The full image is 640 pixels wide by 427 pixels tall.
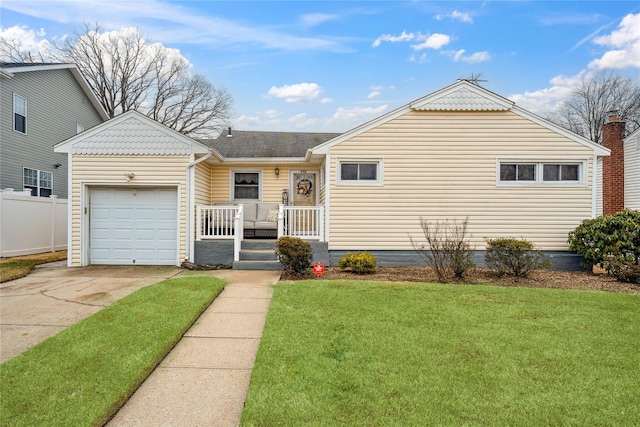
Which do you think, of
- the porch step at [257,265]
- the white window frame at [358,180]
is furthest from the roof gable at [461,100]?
the porch step at [257,265]

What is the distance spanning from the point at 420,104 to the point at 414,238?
12.0 ft

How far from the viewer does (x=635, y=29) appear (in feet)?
43.4

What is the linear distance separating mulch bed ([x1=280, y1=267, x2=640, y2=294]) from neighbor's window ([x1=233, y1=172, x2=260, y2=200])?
14.8ft

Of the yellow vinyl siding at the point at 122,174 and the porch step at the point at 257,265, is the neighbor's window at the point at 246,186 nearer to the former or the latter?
the yellow vinyl siding at the point at 122,174

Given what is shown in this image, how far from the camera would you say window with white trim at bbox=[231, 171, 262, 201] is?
40.5 ft

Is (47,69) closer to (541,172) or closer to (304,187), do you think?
(304,187)

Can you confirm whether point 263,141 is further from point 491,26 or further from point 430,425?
point 430,425

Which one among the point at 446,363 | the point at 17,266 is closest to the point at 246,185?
the point at 17,266

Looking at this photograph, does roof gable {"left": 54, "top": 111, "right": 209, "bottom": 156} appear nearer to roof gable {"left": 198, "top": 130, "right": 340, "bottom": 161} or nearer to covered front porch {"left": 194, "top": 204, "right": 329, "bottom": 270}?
covered front porch {"left": 194, "top": 204, "right": 329, "bottom": 270}

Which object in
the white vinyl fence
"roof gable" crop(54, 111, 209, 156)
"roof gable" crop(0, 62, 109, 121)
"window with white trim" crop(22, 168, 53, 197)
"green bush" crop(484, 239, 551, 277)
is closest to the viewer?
"green bush" crop(484, 239, 551, 277)

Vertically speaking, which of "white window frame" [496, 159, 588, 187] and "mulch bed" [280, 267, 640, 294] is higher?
"white window frame" [496, 159, 588, 187]

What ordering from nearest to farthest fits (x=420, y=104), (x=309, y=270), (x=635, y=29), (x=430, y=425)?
(x=430, y=425) → (x=309, y=270) → (x=420, y=104) → (x=635, y=29)

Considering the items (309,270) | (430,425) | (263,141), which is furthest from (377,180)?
(430,425)

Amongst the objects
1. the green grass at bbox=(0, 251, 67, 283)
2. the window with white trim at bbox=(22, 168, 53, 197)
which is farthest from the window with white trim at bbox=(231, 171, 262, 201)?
the window with white trim at bbox=(22, 168, 53, 197)
